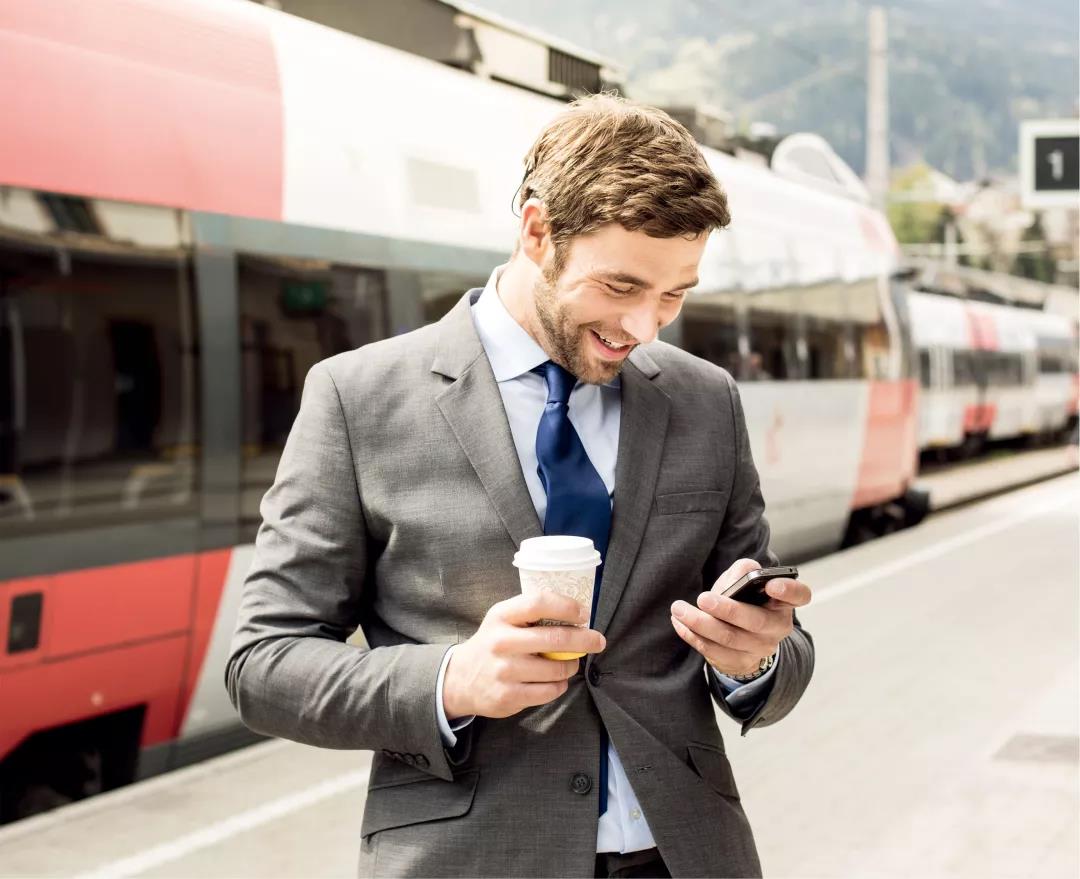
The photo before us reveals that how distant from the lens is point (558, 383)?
2064 millimetres

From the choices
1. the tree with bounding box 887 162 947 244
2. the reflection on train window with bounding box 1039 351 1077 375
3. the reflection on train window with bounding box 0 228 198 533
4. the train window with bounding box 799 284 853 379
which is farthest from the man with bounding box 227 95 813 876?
the tree with bounding box 887 162 947 244

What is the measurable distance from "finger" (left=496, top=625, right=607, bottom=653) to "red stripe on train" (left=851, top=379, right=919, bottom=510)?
12242 millimetres

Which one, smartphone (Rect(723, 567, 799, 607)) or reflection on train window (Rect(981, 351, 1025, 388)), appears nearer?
smartphone (Rect(723, 567, 799, 607))

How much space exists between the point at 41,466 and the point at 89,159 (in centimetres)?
113

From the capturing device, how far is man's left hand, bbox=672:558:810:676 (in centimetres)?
188

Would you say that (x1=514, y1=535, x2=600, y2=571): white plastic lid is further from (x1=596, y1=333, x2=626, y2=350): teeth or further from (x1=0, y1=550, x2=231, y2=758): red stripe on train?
(x1=0, y1=550, x2=231, y2=758): red stripe on train

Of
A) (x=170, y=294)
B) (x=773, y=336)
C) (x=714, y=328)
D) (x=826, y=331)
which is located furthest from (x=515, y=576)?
(x=826, y=331)

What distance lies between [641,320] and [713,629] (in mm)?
420

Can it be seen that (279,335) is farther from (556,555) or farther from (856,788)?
(556,555)

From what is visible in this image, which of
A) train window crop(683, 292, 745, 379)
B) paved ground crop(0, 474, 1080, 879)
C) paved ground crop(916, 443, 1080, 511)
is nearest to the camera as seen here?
paved ground crop(0, 474, 1080, 879)

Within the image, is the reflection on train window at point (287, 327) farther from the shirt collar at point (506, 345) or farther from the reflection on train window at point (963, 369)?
the reflection on train window at point (963, 369)

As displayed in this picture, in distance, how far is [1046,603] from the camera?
10133 millimetres

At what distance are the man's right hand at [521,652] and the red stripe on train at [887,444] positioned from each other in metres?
12.2

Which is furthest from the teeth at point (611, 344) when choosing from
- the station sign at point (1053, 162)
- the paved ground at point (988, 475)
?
the paved ground at point (988, 475)
